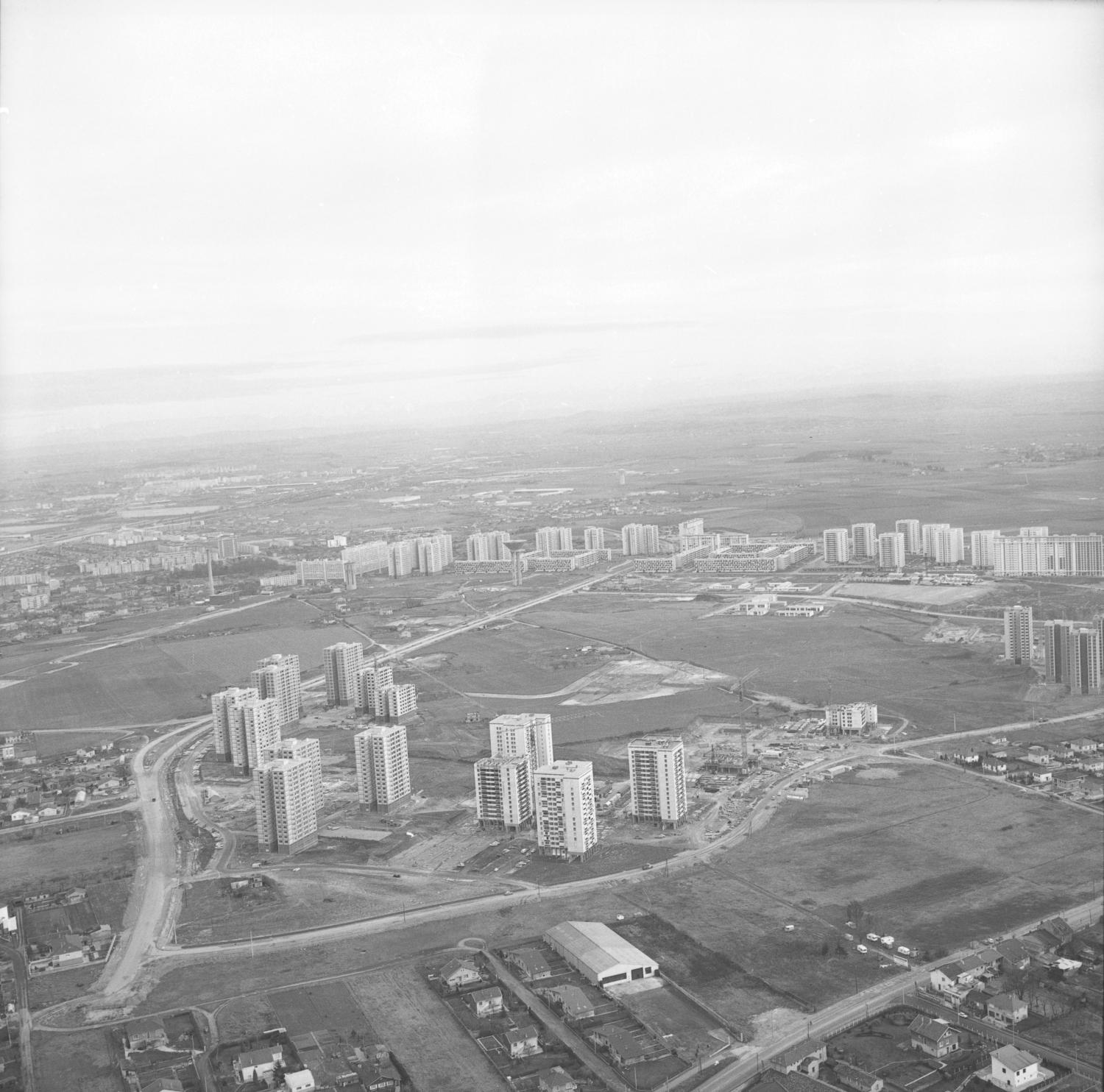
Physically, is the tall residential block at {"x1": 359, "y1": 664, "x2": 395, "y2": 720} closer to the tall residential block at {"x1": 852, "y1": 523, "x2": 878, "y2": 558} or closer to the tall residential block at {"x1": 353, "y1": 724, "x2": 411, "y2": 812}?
the tall residential block at {"x1": 353, "y1": 724, "x2": 411, "y2": 812}

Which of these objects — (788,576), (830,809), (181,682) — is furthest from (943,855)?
(788,576)

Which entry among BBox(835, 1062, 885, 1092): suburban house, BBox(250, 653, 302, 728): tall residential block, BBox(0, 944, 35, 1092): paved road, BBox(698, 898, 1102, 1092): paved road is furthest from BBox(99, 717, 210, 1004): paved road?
BBox(835, 1062, 885, 1092): suburban house

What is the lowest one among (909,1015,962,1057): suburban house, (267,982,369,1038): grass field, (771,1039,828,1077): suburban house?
(267,982,369,1038): grass field

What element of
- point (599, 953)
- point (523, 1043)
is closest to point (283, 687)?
point (599, 953)

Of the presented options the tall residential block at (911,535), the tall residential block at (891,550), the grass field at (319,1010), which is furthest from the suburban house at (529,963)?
the tall residential block at (911,535)

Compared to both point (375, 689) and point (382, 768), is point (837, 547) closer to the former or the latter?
point (375, 689)
